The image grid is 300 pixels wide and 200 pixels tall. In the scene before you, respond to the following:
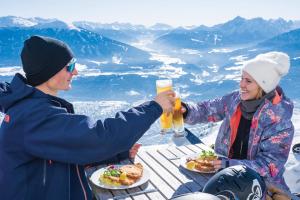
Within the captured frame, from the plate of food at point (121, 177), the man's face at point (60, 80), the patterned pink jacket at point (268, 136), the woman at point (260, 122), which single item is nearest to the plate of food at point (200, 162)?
the woman at point (260, 122)

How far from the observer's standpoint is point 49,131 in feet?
6.61

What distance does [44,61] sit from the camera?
2.19 metres

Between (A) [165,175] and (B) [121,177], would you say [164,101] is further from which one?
(A) [165,175]

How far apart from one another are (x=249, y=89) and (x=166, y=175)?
123 cm

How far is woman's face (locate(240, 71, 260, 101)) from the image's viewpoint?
3.79 m

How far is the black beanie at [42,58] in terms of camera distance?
86.4 inches

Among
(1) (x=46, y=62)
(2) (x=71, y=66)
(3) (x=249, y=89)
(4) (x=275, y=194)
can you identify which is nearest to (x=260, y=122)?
(3) (x=249, y=89)

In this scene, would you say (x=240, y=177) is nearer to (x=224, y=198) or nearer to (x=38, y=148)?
(x=224, y=198)

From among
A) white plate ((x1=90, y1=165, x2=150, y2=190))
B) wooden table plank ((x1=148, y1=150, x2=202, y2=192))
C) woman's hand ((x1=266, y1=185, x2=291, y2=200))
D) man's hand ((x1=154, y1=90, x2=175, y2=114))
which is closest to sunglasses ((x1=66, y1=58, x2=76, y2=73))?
man's hand ((x1=154, y1=90, x2=175, y2=114))

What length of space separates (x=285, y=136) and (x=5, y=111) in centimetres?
243

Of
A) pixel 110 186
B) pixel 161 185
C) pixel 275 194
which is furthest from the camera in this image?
pixel 161 185

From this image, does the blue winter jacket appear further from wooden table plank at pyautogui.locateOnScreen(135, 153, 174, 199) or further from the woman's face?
the woman's face

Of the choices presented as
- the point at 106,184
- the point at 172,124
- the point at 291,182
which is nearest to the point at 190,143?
the point at 172,124

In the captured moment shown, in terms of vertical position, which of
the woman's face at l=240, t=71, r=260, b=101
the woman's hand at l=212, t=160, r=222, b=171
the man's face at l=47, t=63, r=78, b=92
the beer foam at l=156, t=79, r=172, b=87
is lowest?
the woman's hand at l=212, t=160, r=222, b=171
